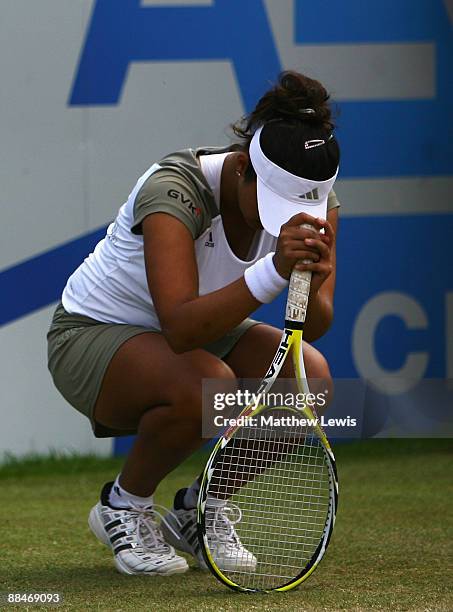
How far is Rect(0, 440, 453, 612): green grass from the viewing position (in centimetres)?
202

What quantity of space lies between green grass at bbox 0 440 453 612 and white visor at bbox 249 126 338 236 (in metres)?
0.65

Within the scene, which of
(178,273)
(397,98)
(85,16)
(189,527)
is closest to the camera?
(178,273)

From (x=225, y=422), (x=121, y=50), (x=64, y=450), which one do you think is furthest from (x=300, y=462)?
(x=121, y=50)

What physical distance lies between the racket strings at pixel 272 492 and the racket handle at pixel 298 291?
224 mm

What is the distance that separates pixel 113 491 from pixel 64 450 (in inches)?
64.3

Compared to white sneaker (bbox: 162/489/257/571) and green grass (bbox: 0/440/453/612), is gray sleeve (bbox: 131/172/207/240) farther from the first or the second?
green grass (bbox: 0/440/453/612)

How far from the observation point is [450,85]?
4.25 m

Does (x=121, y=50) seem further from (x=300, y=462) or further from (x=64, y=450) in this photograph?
(x=300, y=462)

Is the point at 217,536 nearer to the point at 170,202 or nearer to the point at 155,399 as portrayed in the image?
the point at 155,399

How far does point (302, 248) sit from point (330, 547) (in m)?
0.89

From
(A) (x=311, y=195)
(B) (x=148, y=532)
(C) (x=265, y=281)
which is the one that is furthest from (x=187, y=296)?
(B) (x=148, y=532)

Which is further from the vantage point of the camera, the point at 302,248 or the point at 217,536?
the point at 217,536

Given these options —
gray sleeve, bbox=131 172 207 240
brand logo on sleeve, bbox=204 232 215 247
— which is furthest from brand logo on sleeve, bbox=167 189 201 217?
brand logo on sleeve, bbox=204 232 215 247

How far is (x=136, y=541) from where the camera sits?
7.63 ft
